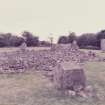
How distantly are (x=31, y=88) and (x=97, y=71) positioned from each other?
3.46 metres

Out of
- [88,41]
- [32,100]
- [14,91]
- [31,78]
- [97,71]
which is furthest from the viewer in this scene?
[88,41]

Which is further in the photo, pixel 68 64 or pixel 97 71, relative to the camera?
pixel 97 71

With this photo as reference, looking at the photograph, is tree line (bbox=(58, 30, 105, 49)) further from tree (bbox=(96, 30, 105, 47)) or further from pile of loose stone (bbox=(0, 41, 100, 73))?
pile of loose stone (bbox=(0, 41, 100, 73))

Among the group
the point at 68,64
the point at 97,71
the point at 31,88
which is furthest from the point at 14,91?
the point at 97,71

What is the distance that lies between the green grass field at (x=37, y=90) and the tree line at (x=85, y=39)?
1405 centimetres

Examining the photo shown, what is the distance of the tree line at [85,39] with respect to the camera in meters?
27.3

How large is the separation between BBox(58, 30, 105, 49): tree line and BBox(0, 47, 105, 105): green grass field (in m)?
14.0

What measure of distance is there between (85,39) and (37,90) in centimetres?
1796

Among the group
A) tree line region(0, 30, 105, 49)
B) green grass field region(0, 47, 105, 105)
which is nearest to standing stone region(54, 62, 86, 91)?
green grass field region(0, 47, 105, 105)

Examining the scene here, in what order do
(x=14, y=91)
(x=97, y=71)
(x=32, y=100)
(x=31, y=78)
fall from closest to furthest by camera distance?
(x=32, y=100) → (x=14, y=91) → (x=31, y=78) → (x=97, y=71)

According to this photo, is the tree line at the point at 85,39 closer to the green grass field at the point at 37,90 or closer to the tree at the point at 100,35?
the tree at the point at 100,35

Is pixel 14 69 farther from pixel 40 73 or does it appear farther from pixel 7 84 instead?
pixel 7 84

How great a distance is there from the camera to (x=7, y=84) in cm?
1142

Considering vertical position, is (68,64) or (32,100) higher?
(68,64)
